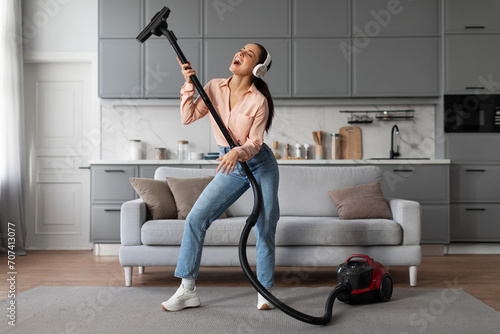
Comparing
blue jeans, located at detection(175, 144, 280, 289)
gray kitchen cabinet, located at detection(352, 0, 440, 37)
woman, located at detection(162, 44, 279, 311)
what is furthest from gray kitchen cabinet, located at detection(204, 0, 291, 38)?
blue jeans, located at detection(175, 144, 280, 289)

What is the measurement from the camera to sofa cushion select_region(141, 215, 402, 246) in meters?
3.07

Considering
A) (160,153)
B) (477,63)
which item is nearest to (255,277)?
(160,153)

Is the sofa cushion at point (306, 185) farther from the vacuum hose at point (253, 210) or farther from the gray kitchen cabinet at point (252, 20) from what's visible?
the gray kitchen cabinet at point (252, 20)

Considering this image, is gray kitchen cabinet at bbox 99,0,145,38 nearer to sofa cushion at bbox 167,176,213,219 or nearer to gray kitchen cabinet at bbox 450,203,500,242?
sofa cushion at bbox 167,176,213,219

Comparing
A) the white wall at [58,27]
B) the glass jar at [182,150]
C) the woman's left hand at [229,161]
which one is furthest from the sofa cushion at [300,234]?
the white wall at [58,27]

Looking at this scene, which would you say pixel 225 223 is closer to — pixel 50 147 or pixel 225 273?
pixel 225 273

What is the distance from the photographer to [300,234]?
3092 millimetres

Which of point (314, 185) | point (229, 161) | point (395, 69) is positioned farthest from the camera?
point (395, 69)

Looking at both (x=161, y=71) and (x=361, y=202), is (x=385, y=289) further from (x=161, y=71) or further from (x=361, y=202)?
(x=161, y=71)

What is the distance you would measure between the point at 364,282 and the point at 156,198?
4.75 ft

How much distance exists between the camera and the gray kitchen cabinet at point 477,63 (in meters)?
4.71

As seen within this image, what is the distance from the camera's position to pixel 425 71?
479 cm

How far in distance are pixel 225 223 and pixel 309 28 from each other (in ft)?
8.33

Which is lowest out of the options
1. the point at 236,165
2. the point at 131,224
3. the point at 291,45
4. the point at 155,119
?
the point at 131,224
